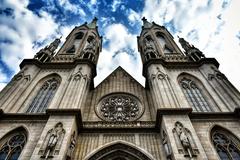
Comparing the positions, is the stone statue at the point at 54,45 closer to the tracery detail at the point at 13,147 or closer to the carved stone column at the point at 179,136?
the tracery detail at the point at 13,147

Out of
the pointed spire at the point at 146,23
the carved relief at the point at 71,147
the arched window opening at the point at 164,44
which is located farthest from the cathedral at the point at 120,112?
the pointed spire at the point at 146,23

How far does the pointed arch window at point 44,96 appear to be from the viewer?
1559 cm

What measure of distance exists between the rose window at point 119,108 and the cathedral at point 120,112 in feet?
0.25

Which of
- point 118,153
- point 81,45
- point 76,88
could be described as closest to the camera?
point 118,153

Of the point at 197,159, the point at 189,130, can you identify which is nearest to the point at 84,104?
the point at 189,130

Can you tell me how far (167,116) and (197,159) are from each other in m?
3.40

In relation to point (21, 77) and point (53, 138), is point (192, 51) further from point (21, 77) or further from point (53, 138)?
point (21, 77)

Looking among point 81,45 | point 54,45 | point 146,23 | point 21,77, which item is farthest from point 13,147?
point 146,23

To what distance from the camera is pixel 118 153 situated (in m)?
12.8

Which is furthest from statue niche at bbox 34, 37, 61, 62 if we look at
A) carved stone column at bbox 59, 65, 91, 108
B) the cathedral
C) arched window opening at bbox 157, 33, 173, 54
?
arched window opening at bbox 157, 33, 173, 54

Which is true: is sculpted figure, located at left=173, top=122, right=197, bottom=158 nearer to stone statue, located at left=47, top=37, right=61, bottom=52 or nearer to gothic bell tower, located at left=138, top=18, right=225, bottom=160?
gothic bell tower, located at left=138, top=18, right=225, bottom=160

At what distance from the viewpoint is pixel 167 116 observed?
1330cm

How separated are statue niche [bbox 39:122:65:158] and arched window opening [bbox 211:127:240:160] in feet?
30.3

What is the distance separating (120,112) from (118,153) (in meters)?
4.01
